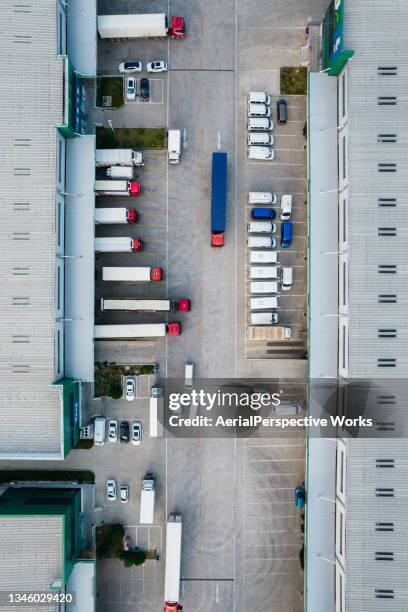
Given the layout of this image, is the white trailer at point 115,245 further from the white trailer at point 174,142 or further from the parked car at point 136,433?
the parked car at point 136,433

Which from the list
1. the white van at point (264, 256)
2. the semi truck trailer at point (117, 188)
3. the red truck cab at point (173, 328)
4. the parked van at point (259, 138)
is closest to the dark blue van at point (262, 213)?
the white van at point (264, 256)

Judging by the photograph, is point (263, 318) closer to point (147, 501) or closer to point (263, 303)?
point (263, 303)

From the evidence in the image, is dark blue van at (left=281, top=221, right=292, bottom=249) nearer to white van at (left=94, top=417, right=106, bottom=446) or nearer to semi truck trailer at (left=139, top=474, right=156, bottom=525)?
white van at (left=94, top=417, right=106, bottom=446)

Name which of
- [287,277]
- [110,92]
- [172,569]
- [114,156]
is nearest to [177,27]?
[110,92]

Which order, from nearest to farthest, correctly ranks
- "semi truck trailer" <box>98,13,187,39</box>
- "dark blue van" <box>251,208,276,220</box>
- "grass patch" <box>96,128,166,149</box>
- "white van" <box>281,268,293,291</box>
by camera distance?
"semi truck trailer" <box>98,13,187,39</box>
"dark blue van" <box>251,208,276,220</box>
"white van" <box>281,268,293,291</box>
"grass patch" <box>96,128,166,149</box>

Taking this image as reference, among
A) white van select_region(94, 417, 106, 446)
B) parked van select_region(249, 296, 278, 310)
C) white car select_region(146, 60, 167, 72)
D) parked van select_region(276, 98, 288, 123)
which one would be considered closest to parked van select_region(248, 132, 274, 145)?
parked van select_region(276, 98, 288, 123)

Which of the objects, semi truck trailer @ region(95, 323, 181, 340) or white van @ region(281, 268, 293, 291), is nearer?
semi truck trailer @ region(95, 323, 181, 340)

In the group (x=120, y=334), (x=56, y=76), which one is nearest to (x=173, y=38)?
(x=56, y=76)
